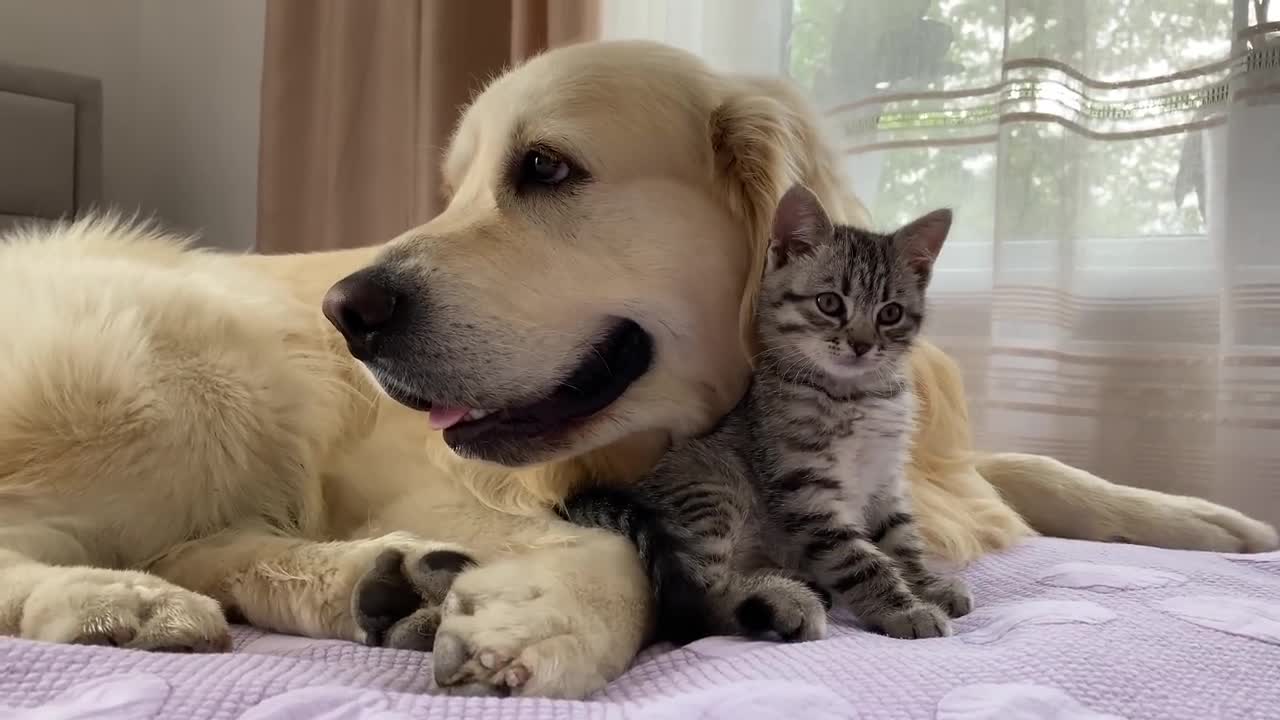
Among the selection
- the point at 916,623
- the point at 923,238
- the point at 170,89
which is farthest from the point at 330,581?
the point at 170,89

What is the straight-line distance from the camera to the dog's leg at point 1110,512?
53.9 inches

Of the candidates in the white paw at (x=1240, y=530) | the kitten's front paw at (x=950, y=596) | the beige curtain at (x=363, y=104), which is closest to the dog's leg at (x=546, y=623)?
the kitten's front paw at (x=950, y=596)

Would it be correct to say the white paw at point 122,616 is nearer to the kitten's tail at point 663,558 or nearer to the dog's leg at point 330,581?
the dog's leg at point 330,581

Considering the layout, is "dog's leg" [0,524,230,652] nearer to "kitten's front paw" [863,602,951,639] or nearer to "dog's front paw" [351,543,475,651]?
"dog's front paw" [351,543,475,651]

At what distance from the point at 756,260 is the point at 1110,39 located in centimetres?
97

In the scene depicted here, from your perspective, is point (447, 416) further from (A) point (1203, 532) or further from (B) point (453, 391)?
(A) point (1203, 532)

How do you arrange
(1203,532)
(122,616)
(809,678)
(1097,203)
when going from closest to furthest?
(809,678) → (122,616) → (1203,532) → (1097,203)

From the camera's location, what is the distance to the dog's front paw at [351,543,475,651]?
3.06 feet

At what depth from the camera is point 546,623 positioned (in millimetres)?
805

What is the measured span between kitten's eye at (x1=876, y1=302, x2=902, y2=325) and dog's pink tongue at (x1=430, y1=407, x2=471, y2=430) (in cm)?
46

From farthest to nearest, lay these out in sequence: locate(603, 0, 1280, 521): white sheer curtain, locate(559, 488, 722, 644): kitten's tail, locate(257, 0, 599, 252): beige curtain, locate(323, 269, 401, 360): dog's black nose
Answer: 1. locate(257, 0, 599, 252): beige curtain
2. locate(603, 0, 1280, 521): white sheer curtain
3. locate(323, 269, 401, 360): dog's black nose
4. locate(559, 488, 722, 644): kitten's tail

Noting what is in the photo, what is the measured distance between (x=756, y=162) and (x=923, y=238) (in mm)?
211

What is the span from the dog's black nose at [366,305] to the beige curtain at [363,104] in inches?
60.2

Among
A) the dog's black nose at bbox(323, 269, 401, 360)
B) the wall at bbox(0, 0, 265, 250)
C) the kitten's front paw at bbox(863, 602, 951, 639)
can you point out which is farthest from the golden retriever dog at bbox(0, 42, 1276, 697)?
the wall at bbox(0, 0, 265, 250)
